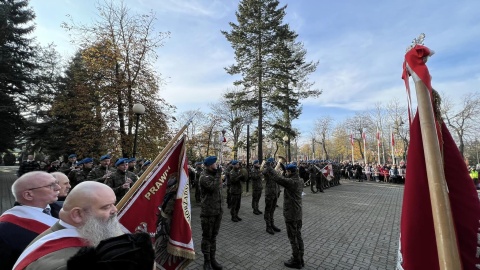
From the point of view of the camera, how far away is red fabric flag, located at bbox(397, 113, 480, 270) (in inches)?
50.3

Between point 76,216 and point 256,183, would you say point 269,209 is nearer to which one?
point 256,183

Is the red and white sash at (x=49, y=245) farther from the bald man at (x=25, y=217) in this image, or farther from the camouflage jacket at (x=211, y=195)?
the camouflage jacket at (x=211, y=195)

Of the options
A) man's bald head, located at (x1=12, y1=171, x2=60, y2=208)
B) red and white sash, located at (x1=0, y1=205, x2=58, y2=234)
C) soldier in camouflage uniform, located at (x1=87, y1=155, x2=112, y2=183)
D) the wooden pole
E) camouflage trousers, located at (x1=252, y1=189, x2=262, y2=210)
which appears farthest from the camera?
camouflage trousers, located at (x1=252, y1=189, x2=262, y2=210)

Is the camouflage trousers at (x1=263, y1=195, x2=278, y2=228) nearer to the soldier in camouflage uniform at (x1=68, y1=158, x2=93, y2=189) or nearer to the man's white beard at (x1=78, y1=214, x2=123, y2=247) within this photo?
the soldier in camouflage uniform at (x1=68, y1=158, x2=93, y2=189)

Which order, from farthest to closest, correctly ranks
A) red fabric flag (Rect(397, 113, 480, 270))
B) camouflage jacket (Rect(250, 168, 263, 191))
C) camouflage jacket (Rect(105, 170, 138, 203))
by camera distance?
1. camouflage jacket (Rect(250, 168, 263, 191))
2. camouflage jacket (Rect(105, 170, 138, 203))
3. red fabric flag (Rect(397, 113, 480, 270))

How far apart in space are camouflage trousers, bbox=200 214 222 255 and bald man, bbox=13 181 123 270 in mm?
4077

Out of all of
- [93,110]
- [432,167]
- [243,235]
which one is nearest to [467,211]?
[432,167]

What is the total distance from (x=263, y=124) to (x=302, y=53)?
10863mm

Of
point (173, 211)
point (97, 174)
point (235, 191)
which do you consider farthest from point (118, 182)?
point (235, 191)

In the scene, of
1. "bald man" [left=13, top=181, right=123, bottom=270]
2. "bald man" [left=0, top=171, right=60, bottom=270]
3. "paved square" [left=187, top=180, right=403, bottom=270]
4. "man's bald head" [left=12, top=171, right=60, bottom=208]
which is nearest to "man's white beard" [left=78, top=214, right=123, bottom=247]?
"bald man" [left=13, top=181, right=123, bottom=270]

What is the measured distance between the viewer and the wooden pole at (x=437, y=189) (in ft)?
3.47

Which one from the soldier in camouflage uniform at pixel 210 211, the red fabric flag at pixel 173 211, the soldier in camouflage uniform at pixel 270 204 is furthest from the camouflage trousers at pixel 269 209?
the red fabric flag at pixel 173 211

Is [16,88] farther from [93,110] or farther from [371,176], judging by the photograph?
[371,176]

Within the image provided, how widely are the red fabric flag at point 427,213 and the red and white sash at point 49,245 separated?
6.14 ft
